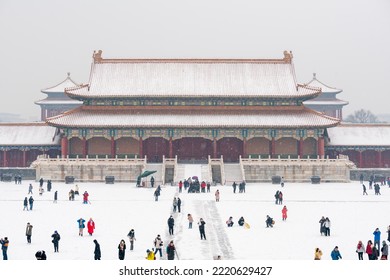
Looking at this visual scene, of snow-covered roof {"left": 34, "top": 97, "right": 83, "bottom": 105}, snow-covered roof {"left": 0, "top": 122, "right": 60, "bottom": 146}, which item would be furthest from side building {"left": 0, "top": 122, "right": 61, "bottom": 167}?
snow-covered roof {"left": 34, "top": 97, "right": 83, "bottom": 105}

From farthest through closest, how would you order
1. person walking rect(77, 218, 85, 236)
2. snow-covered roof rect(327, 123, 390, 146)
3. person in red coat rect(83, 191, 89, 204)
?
snow-covered roof rect(327, 123, 390, 146) → person in red coat rect(83, 191, 89, 204) → person walking rect(77, 218, 85, 236)

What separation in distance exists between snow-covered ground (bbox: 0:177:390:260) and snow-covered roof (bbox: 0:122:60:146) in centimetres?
1537

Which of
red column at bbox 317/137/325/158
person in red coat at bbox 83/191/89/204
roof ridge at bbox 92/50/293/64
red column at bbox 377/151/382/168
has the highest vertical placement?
roof ridge at bbox 92/50/293/64

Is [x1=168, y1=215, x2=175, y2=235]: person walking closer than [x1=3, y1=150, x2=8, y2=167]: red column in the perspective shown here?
Yes

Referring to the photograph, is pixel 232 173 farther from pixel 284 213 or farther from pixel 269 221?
pixel 269 221

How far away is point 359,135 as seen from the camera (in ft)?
243

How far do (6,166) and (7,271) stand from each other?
2134 inches

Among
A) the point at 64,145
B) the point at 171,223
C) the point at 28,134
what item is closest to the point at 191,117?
the point at 64,145

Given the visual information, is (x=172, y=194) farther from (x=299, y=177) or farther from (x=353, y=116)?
(x=353, y=116)

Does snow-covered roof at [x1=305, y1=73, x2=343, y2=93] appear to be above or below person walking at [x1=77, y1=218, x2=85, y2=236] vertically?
above

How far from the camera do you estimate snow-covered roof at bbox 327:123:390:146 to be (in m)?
72.7

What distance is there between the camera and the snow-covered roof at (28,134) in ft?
238

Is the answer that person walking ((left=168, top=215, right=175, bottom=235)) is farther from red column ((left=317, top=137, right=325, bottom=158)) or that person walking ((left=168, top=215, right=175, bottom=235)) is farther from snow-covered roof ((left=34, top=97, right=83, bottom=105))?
snow-covered roof ((left=34, top=97, right=83, bottom=105))

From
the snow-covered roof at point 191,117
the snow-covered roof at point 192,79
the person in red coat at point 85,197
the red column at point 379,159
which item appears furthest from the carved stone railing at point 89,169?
the red column at point 379,159
